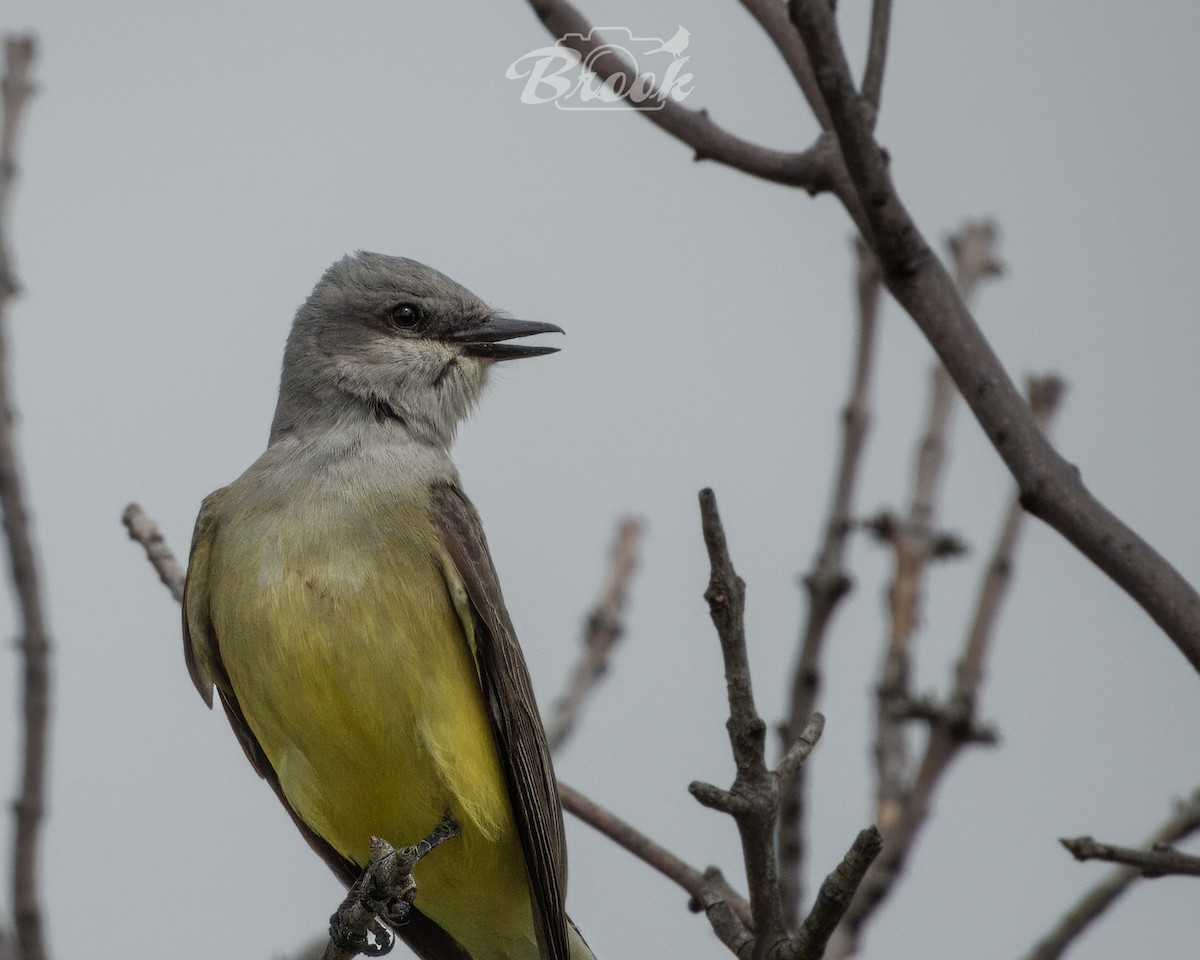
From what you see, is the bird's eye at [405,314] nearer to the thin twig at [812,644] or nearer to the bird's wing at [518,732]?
the bird's wing at [518,732]

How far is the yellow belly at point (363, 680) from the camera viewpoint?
4.57 metres

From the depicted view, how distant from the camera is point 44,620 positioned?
4629mm

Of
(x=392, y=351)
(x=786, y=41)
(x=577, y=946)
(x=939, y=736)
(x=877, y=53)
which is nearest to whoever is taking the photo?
(x=877, y=53)

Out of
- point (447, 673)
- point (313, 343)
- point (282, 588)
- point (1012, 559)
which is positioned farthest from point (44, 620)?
point (1012, 559)

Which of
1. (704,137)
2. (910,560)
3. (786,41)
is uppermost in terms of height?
(786,41)

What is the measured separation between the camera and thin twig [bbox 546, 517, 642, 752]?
18.3 ft

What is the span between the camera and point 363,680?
14.9ft

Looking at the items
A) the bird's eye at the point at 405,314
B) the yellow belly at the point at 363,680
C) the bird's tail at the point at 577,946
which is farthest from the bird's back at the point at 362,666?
the bird's eye at the point at 405,314

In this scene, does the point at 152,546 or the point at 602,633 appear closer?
the point at 152,546

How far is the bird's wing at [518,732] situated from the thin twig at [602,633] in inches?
20.9

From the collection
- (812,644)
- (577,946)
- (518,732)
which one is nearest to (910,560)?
(812,644)

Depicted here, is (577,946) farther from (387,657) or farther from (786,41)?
(786,41)

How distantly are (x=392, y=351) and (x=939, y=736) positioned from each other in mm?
2524

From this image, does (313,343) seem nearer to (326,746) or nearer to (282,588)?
(282,588)
